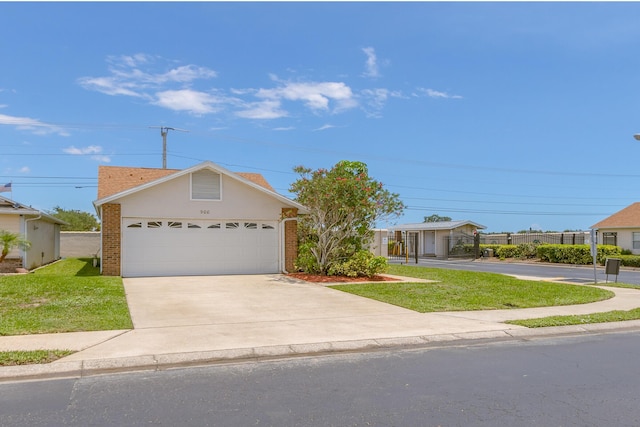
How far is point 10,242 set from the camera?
18.8m

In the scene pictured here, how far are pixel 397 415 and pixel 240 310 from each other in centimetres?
645

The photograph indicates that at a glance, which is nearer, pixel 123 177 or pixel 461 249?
pixel 123 177

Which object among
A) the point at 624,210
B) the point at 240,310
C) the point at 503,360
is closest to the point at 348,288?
the point at 240,310

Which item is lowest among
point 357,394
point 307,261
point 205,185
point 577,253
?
point 357,394

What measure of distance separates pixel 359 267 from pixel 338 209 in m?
2.18

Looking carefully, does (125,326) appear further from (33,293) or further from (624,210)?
(624,210)

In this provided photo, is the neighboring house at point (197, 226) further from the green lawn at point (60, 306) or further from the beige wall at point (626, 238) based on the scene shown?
the beige wall at point (626, 238)

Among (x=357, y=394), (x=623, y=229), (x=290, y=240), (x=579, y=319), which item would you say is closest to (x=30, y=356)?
(x=357, y=394)

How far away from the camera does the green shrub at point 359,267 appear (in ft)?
58.3

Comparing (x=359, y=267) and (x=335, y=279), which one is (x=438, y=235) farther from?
(x=335, y=279)

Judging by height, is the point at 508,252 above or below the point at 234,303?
above

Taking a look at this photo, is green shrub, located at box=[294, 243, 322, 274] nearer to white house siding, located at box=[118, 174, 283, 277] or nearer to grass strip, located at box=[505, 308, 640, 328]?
white house siding, located at box=[118, 174, 283, 277]

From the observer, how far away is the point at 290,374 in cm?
618

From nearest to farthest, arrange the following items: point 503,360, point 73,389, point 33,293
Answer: point 73,389 < point 503,360 < point 33,293
